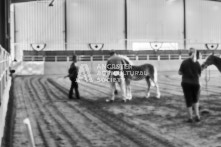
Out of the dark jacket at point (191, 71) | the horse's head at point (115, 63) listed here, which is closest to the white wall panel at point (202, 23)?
the horse's head at point (115, 63)

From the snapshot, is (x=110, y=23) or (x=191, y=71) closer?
(x=191, y=71)

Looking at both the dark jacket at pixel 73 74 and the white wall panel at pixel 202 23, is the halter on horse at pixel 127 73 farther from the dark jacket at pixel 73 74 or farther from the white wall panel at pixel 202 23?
the white wall panel at pixel 202 23

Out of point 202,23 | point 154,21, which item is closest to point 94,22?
point 154,21

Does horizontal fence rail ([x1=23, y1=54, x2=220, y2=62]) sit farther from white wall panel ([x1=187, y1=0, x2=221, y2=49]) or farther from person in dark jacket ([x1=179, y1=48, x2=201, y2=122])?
person in dark jacket ([x1=179, y1=48, x2=201, y2=122])

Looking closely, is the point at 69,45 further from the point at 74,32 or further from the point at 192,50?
the point at 192,50

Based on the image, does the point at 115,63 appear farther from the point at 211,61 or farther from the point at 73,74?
the point at 211,61

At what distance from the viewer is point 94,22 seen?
1416 inches

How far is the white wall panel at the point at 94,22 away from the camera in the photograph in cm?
3550

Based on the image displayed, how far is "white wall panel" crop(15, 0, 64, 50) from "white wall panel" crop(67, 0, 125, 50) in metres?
1.05

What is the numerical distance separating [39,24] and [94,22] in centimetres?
584

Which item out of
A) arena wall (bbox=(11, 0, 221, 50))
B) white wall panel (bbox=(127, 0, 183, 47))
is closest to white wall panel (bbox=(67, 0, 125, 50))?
arena wall (bbox=(11, 0, 221, 50))

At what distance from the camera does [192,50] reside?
785 centimetres

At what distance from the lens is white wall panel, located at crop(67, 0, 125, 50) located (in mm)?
35500

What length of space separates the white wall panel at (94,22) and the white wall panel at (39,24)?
1.05m
